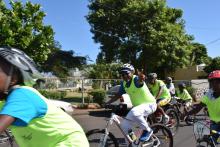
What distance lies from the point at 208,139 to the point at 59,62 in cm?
4958

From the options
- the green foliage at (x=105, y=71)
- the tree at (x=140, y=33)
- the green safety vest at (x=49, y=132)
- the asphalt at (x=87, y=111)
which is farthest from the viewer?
the green foliage at (x=105, y=71)

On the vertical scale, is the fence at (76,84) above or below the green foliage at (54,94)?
above

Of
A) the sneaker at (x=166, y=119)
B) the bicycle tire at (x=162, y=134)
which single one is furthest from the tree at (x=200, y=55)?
the bicycle tire at (x=162, y=134)

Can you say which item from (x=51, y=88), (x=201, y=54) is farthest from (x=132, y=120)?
(x=201, y=54)

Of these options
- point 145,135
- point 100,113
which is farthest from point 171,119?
point 100,113

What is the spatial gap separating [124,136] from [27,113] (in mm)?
5209

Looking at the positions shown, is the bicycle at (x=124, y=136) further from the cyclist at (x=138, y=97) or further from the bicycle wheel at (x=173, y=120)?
the bicycle wheel at (x=173, y=120)

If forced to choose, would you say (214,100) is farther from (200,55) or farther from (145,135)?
(200,55)

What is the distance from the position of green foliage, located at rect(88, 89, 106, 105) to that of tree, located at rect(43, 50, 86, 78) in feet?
97.7

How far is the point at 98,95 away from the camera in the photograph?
20.5 m

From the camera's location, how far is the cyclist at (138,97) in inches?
301

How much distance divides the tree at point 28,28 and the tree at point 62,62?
3275 centimetres

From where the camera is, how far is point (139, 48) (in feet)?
111

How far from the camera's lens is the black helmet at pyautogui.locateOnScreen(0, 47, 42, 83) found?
2.46 m
